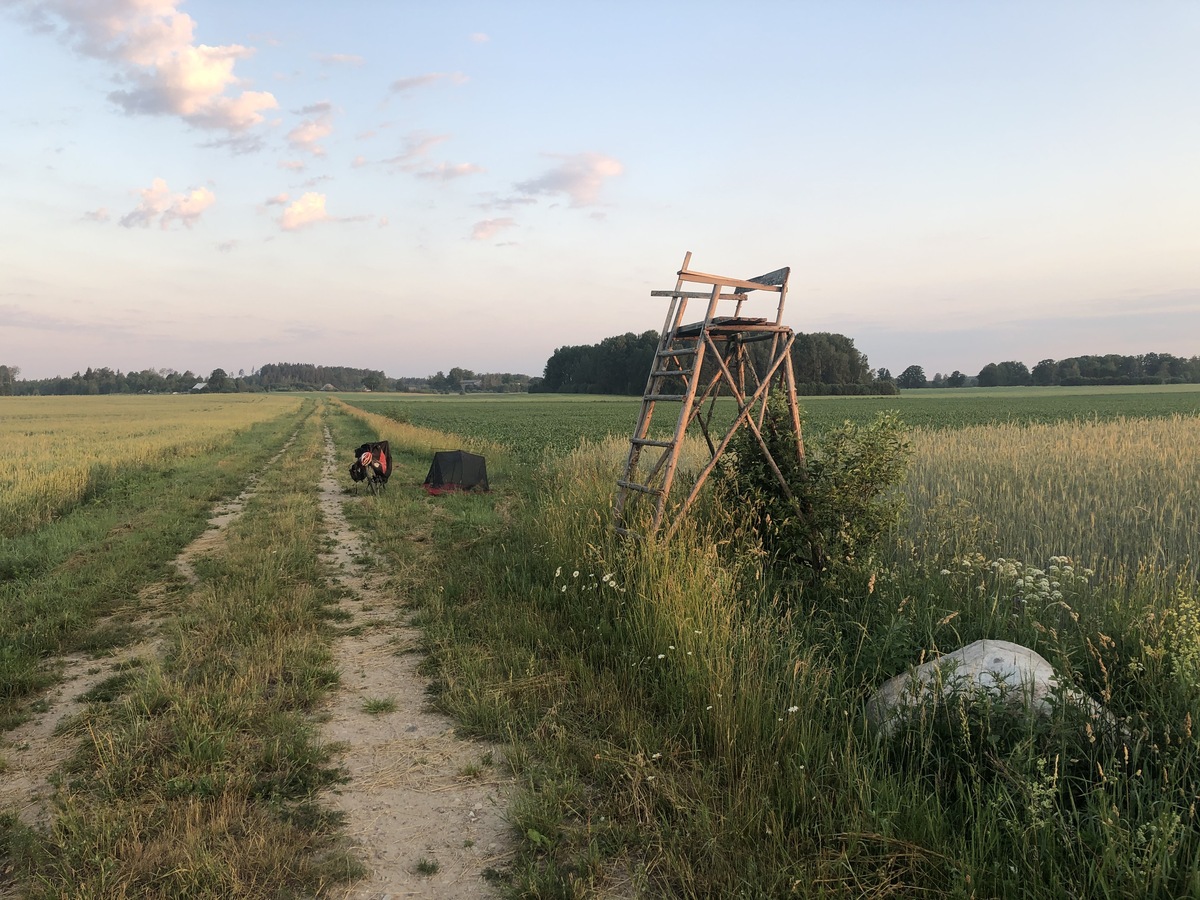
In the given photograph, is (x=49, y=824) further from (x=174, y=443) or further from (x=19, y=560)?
(x=174, y=443)

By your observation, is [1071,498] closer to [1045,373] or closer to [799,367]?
[799,367]

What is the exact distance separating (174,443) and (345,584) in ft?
59.2

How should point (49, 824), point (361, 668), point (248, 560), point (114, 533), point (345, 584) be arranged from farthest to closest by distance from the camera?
point (114, 533) → point (248, 560) → point (345, 584) → point (361, 668) → point (49, 824)

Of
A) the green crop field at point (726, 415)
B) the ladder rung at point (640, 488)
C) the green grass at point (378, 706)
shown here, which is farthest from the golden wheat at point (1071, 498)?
the green grass at point (378, 706)

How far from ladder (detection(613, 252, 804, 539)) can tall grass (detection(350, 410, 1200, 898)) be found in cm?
38

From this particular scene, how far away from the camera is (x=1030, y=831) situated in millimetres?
2432

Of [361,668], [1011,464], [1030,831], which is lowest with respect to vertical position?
[361,668]

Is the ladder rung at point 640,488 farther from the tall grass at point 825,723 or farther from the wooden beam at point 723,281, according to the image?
the wooden beam at point 723,281

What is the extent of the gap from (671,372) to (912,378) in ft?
479

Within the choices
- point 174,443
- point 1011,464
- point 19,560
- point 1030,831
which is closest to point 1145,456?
point 1011,464

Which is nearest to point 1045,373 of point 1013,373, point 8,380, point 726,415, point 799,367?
point 1013,373

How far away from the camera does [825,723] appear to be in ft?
11.6

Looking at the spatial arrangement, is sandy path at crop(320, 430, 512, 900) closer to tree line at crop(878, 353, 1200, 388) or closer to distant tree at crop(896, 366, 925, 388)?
tree line at crop(878, 353, 1200, 388)

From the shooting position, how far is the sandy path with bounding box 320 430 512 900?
2684 mm
